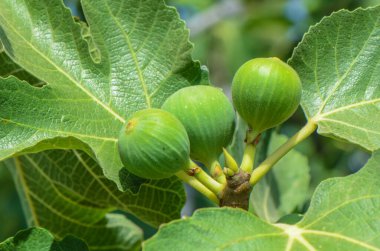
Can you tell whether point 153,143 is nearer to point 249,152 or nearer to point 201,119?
point 201,119

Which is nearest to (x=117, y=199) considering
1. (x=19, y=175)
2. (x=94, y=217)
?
(x=94, y=217)

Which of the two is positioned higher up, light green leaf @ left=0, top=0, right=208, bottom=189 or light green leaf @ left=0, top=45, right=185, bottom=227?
light green leaf @ left=0, top=0, right=208, bottom=189

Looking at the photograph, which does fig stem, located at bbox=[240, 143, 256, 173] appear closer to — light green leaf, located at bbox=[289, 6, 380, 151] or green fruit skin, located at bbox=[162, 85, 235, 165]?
green fruit skin, located at bbox=[162, 85, 235, 165]

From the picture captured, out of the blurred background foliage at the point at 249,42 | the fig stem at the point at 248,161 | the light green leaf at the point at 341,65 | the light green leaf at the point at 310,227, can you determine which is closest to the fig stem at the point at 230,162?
the fig stem at the point at 248,161

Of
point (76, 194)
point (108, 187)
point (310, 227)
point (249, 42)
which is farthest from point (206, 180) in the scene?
point (249, 42)

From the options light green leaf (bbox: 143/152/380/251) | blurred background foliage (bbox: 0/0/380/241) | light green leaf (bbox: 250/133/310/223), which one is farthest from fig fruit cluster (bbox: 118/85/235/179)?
blurred background foliage (bbox: 0/0/380/241)

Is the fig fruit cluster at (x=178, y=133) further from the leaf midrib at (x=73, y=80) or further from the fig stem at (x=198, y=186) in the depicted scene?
the leaf midrib at (x=73, y=80)
